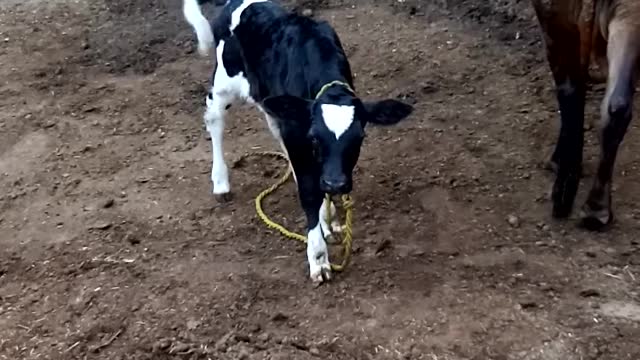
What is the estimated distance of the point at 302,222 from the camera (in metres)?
5.35

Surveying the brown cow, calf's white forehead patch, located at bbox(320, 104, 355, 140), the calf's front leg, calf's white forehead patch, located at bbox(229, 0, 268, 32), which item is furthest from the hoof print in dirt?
calf's white forehead patch, located at bbox(229, 0, 268, 32)

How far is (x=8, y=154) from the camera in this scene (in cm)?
634

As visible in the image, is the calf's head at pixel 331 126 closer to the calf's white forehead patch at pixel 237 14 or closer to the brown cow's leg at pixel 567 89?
the calf's white forehead patch at pixel 237 14

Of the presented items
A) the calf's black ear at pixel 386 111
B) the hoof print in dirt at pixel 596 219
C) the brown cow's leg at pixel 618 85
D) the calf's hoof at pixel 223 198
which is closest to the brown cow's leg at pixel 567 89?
the hoof print in dirt at pixel 596 219

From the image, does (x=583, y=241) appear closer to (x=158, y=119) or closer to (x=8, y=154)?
(x=158, y=119)

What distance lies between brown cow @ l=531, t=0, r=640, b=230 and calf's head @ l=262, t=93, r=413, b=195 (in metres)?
1.07

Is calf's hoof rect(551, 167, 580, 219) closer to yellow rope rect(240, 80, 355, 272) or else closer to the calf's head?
yellow rope rect(240, 80, 355, 272)

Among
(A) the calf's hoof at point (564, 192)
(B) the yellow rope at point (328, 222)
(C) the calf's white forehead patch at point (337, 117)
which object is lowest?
(B) the yellow rope at point (328, 222)

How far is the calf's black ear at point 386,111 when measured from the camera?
4.47m

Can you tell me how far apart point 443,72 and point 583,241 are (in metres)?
2.27

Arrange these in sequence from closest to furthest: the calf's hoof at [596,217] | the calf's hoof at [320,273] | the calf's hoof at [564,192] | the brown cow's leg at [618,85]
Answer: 1. the brown cow's leg at [618,85]
2. the calf's hoof at [320,273]
3. the calf's hoof at [596,217]
4. the calf's hoof at [564,192]

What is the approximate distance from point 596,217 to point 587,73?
0.76 m

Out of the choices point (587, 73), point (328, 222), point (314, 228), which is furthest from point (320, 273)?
point (587, 73)

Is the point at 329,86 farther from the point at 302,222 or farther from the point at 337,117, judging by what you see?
the point at 302,222
